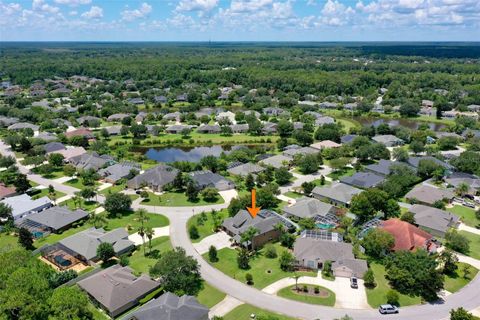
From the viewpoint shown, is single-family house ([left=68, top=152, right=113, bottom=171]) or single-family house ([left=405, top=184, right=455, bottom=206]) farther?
single-family house ([left=68, top=152, right=113, bottom=171])

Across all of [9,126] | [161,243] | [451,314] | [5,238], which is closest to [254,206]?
[161,243]

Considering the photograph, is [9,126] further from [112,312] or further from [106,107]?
[112,312]

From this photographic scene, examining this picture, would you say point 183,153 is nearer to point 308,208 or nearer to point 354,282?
point 308,208

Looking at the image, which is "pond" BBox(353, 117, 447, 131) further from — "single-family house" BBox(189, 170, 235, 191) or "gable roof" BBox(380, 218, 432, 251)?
"gable roof" BBox(380, 218, 432, 251)

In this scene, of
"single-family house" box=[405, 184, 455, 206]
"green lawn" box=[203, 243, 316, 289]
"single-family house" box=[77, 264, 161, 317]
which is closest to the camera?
"single-family house" box=[77, 264, 161, 317]

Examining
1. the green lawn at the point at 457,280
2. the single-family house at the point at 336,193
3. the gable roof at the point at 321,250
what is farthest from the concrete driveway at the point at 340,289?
the single-family house at the point at 336,193

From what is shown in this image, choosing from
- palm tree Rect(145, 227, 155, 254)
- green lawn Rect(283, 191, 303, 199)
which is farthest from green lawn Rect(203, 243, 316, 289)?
green lawn Rect(283, 191, 303, 199)
